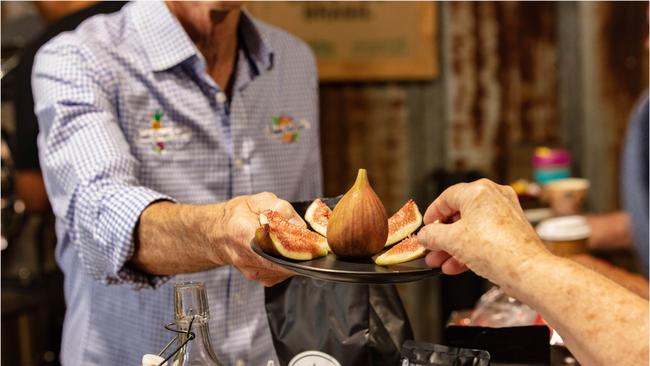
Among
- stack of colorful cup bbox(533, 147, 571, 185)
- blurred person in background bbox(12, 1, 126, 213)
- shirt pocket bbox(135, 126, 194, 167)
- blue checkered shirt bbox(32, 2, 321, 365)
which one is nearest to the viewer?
blue checkered shirt bbox(32, 2, 321, 365)

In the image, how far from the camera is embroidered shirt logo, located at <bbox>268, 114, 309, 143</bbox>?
222 cm

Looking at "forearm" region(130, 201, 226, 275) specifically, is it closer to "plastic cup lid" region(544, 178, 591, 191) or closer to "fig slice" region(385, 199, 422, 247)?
Result: "fig slice" region(385, 199, 422, 247)

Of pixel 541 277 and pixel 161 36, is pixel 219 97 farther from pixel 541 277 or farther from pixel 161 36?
pixel 541 277

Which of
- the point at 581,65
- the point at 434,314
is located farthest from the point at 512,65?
the point at 434,314

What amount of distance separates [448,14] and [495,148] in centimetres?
68

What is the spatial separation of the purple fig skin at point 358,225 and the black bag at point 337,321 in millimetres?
180

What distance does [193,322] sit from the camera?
1230 mm

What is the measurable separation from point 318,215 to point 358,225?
0.15m

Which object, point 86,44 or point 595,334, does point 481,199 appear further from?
point 86,44

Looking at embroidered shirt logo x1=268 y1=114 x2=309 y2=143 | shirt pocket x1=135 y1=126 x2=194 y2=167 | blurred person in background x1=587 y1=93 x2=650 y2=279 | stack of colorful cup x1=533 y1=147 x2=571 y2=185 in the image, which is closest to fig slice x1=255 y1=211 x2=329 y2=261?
shirt pocket x1=135 y1=126 x2=194 y2=167

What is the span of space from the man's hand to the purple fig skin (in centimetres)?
9

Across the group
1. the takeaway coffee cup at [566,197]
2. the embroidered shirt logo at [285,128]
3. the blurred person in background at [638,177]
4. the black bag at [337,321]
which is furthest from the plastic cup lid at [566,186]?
the black bag at [337,321]

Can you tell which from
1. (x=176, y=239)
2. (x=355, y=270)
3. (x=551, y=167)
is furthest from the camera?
(x=551, y=167)

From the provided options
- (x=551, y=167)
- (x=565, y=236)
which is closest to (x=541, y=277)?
(x=565, y=236)
